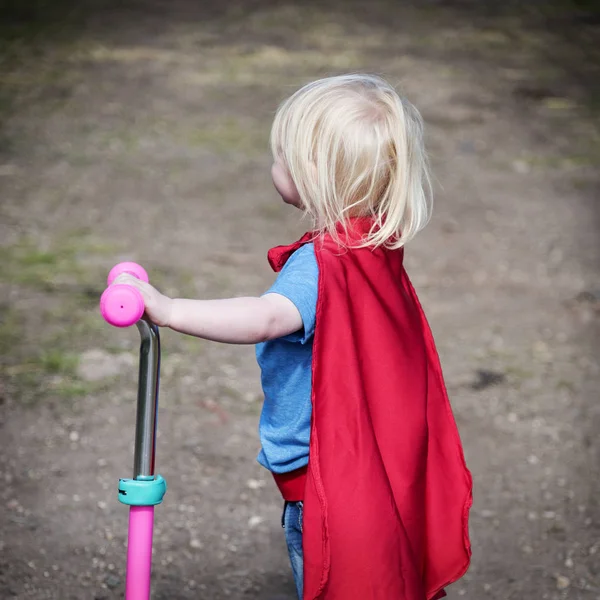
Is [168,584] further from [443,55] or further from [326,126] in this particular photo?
[443,55]

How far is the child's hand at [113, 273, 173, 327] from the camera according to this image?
5.17 feet

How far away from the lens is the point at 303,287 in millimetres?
1749

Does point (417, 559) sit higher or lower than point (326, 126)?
lower

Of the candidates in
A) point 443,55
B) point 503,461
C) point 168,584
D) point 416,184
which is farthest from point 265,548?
point 443,55

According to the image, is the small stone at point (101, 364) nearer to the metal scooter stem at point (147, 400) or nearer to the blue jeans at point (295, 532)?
the blue jeans at point (295, 532)

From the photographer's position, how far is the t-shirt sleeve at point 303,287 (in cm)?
173

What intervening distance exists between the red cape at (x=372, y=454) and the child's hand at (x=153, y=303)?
0.30 m

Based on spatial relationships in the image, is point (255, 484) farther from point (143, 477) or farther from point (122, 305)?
point (122, 305)

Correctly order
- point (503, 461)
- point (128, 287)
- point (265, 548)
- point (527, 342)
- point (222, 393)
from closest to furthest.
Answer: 1. point (128, 287)
2. point (265, 548)
3. point (503, 461)
4. point (222, 393)
5. point (527, 342)

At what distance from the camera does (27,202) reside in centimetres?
569

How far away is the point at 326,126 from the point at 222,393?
7.51ft

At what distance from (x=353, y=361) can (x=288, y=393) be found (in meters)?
0.19

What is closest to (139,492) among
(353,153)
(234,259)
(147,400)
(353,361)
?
(147,400)

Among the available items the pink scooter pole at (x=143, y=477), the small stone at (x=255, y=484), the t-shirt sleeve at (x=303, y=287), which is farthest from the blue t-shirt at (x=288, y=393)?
the small stone at (x=255, y=484)
